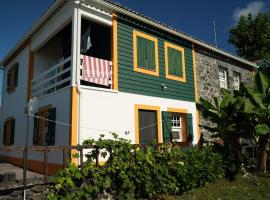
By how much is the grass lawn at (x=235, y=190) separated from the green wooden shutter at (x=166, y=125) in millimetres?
3107

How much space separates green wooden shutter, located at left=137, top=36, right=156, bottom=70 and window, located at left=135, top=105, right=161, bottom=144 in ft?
6.13

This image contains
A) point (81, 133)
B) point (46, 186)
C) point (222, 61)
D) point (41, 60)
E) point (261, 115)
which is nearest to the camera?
point (46, 186)

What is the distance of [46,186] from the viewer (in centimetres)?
625

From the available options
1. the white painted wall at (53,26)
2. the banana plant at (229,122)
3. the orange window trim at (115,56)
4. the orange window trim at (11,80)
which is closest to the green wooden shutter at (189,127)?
the banana plant at (229,122)

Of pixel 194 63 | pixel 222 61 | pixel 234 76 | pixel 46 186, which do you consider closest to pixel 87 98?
pixel 46 186

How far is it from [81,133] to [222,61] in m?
11.1

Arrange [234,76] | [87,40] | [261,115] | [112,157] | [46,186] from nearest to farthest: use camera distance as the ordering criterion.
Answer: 1. [46,186]
2. [112,157]
3. [261,115]
4. [87,40]
5. [234,76]

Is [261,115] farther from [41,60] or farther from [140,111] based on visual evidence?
[41,60]

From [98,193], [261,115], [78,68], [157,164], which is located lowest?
[98,193]

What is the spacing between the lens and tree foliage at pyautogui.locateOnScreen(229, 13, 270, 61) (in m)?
26.3

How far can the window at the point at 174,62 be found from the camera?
12.5 m

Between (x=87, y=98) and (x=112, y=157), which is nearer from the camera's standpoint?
(x=112, y=157)

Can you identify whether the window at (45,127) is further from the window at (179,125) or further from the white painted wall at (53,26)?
the window at (179,125)

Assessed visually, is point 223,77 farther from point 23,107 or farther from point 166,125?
point 23,107
